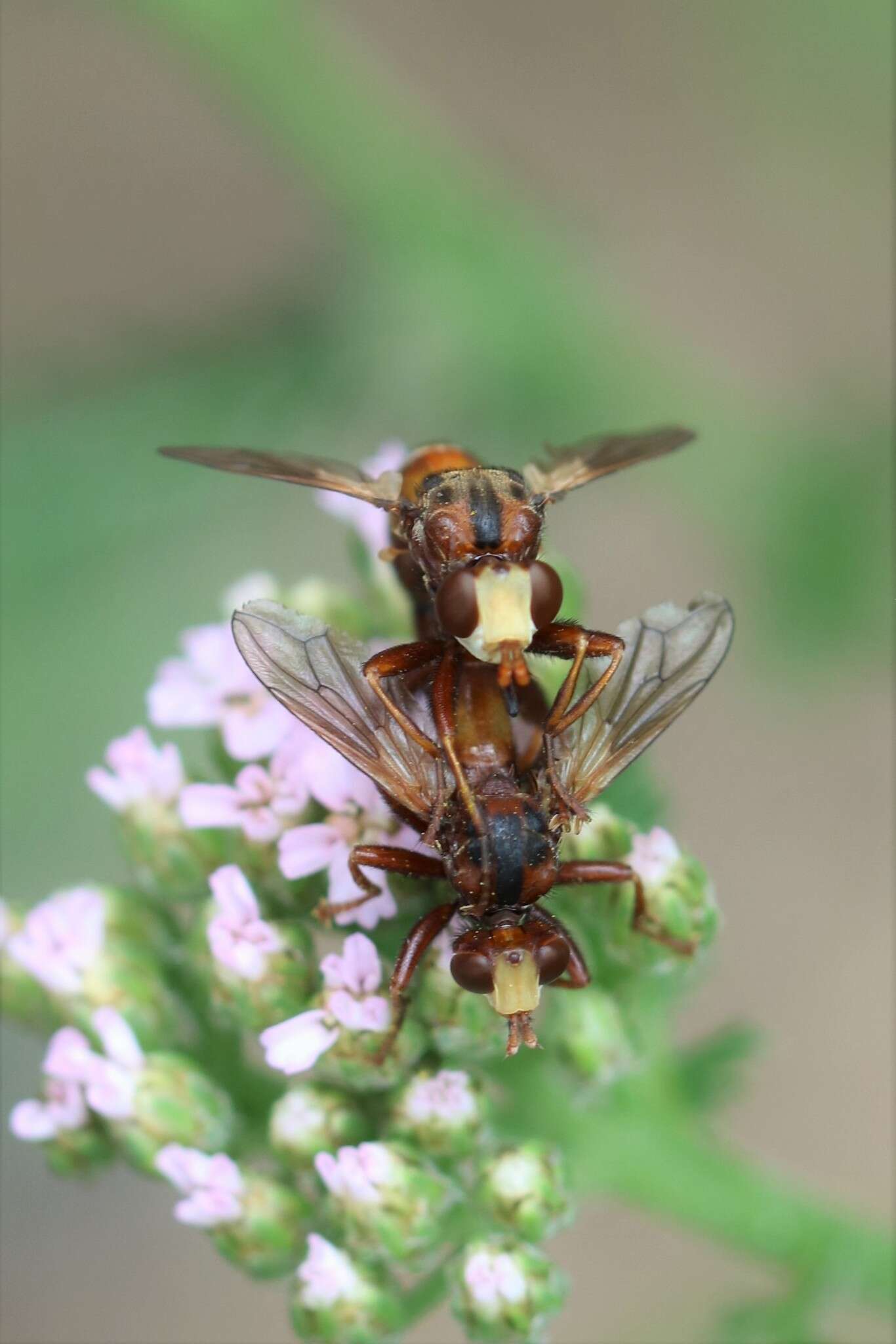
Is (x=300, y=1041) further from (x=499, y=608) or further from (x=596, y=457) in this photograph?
(x=596, y=457)

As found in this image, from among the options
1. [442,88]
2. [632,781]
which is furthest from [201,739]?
[442,88]

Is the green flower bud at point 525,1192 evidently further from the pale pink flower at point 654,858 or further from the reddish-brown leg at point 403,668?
the reddish-brown leg at point 403,668

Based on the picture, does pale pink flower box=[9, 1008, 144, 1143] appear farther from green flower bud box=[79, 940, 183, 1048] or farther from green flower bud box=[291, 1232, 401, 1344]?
green flower bud box=[291, 1232, 401, 1344]

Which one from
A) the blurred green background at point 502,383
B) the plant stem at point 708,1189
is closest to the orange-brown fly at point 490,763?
the plant stem at point 708,1189

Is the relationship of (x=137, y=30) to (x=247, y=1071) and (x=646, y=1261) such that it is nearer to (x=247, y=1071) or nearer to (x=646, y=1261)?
(x=247, y=1071)

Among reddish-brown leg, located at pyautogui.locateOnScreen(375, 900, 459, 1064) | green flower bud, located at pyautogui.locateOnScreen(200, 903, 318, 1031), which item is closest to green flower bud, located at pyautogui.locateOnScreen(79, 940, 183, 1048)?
green flower bud, located at pyautogui.locateOnScreen(200, 903, 318, 1031)

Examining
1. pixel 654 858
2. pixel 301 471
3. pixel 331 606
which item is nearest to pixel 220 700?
pixel 331 606
